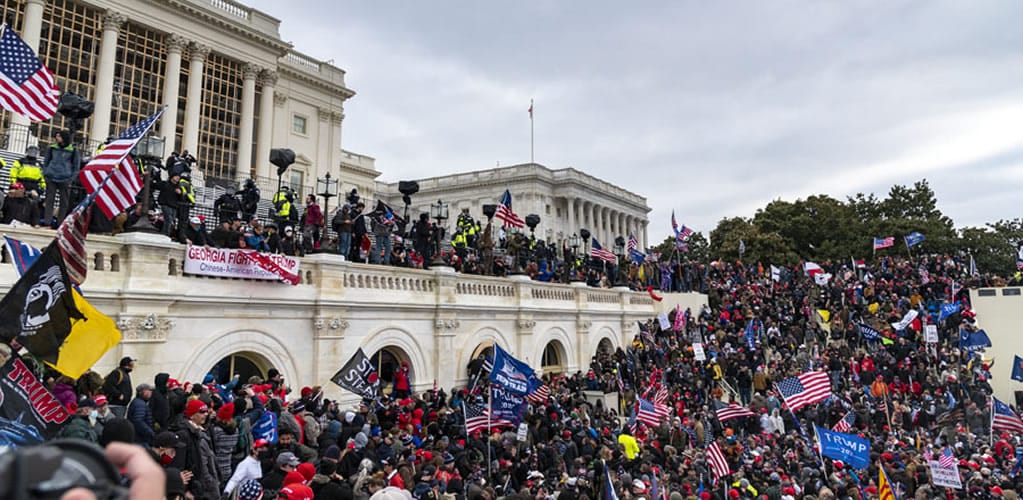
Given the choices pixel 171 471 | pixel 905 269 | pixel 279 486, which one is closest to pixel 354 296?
pixel 279 486

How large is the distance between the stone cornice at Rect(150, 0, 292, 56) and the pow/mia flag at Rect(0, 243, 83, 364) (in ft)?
124

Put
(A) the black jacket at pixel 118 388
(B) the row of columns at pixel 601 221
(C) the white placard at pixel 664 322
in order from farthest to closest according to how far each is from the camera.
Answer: (B) the row of columns at pixel 601 221 < (C) the white placard at pixel 664 322 < (A) the black jacket at pixel 118 388

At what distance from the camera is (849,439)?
1422 centimetres

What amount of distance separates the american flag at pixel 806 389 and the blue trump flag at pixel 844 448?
9.33 feet

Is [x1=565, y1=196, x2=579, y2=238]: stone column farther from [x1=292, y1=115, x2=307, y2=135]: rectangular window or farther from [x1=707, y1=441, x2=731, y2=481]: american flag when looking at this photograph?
[x1=707, y1=441, x2=731, y2=481]: american flag

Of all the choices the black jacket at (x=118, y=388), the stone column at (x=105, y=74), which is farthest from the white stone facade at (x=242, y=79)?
the black jacket at (x=118, y=388)

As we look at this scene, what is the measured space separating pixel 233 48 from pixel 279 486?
41009 millimetres

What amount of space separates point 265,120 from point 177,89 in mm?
6280

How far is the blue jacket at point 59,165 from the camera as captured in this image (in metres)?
12.6

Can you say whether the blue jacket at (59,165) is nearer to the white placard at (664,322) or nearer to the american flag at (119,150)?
the american flag at (119,150)

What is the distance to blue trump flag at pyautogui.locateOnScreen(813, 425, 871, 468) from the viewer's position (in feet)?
46.2

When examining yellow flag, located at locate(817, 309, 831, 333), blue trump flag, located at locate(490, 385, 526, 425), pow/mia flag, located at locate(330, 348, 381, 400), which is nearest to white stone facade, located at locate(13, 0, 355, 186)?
pow/mia flag, located at locate(330, 348, 381, 400)

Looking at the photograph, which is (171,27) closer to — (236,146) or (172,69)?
(172,69)

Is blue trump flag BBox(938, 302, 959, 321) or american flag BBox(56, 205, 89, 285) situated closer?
american flag BBox(56, 205, 89, 285)
